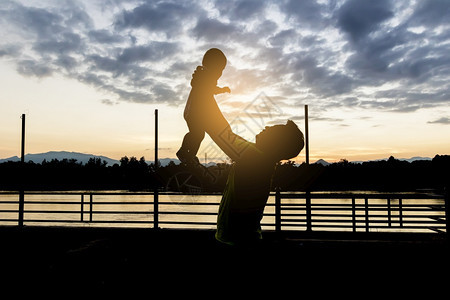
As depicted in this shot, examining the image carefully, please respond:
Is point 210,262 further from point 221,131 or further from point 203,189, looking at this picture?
point 221,131

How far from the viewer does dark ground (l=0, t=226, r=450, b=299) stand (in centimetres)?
166

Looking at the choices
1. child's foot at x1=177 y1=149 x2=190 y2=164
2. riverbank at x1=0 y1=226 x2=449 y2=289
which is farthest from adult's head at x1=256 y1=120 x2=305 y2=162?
riverbank at x1=0 y1=226 x2=449 y2=289

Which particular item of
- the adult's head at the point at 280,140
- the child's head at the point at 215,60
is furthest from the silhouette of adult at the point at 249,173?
the child's head at the point at 215,60

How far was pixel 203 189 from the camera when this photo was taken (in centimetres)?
175

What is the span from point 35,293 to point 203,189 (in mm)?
1575

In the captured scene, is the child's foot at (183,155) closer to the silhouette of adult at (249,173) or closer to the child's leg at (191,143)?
the child's leg at (191,143)

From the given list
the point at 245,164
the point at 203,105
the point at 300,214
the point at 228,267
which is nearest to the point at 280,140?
the point at 245,164

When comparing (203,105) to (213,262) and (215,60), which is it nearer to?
(215,60)

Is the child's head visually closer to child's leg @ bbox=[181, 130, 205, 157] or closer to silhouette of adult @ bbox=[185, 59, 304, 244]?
silhouette of adult @ bbox=[185, 59, 304, 244]

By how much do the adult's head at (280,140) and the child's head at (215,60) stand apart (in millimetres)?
338

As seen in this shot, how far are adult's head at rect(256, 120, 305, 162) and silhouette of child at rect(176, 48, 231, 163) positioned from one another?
0.19 metres

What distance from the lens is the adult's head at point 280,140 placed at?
5.15 feet

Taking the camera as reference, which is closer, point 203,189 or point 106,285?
point 203,189

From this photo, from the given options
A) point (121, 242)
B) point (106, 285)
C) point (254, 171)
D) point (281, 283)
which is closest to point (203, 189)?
point (254, 171)
